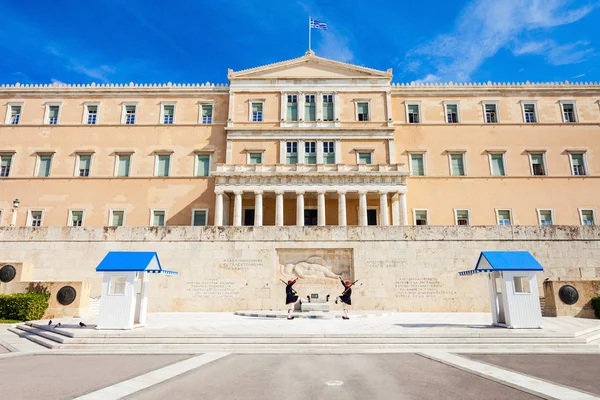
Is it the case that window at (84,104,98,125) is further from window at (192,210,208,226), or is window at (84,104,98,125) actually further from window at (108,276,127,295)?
window at (108,276,127,295)

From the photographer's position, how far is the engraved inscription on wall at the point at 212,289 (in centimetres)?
1978

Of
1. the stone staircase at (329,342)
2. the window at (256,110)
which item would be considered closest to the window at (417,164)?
the window at (256,110)

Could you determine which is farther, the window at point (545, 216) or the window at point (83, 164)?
the window at point (83, 164)

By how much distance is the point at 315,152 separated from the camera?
123 feet

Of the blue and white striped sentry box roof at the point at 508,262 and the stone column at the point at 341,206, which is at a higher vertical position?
the stone column at the point at 341,206

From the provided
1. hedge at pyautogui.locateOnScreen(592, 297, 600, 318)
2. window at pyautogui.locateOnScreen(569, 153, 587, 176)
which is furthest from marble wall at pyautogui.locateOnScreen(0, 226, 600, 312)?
window at pyautogui.locateOnScreen(569, 153, 587, 176)

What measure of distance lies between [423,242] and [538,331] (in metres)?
9.02

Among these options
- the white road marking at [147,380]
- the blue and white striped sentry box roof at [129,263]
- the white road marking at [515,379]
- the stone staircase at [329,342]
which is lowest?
the white road marking at [147,380]

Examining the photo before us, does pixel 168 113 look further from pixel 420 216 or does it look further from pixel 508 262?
pixel 508 262

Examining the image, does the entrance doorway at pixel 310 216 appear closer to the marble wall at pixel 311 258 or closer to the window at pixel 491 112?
the marble wall at pixel 311 258

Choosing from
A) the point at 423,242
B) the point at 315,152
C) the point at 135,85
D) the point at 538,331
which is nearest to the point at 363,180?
the point at 315,152

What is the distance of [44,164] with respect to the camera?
37.7 metres

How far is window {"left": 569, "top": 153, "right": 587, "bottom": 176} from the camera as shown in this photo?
37.2 meters

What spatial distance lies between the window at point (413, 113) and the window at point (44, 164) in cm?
3600
